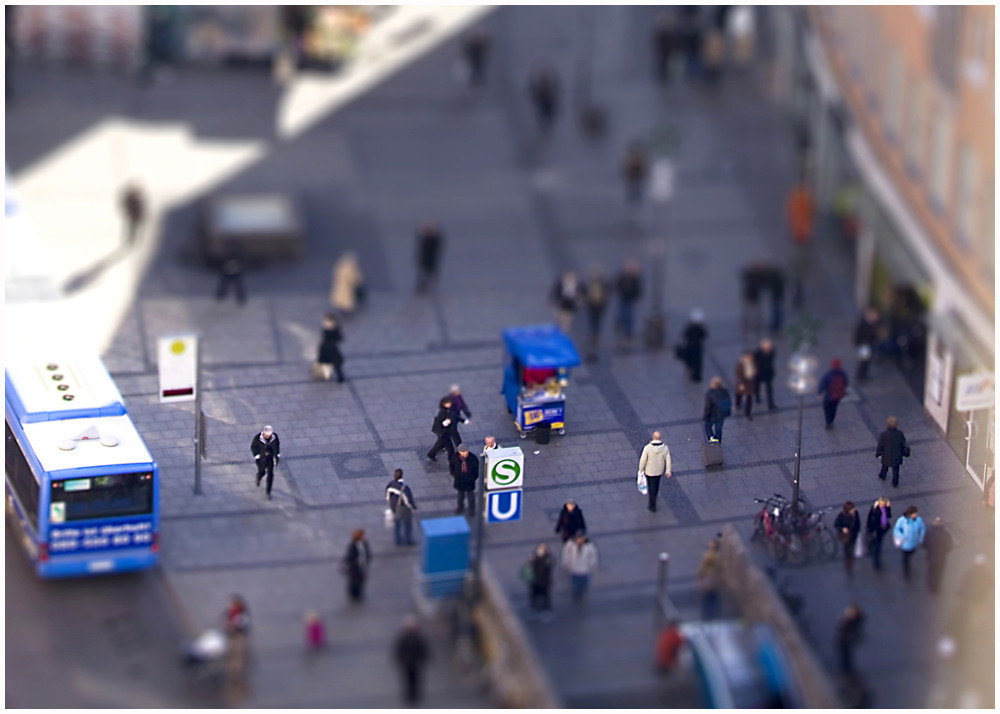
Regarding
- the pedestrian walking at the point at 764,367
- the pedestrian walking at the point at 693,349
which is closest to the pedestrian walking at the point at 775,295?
the pedestrian walking at the point at 693,349

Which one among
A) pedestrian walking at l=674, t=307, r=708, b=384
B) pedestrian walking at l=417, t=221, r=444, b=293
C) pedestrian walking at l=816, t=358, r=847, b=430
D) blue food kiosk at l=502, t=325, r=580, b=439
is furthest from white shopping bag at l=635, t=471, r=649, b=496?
pedestrian walking at l=417, t=221, r=444, b=293

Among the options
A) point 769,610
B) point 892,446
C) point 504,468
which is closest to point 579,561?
point 504,468

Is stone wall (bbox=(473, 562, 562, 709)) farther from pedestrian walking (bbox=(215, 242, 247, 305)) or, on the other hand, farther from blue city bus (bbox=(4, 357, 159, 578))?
pedestrian walking (bbox=(215, 242, 247, 305))

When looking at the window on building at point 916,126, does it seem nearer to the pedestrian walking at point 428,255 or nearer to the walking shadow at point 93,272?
the pedestrian walking at point 428,255

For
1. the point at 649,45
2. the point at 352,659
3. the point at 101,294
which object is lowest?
the point at 352,659

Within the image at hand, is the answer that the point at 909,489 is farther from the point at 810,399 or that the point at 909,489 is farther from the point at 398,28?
the point at 398,28

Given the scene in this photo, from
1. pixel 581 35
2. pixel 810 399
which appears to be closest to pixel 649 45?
pixel 581 35
